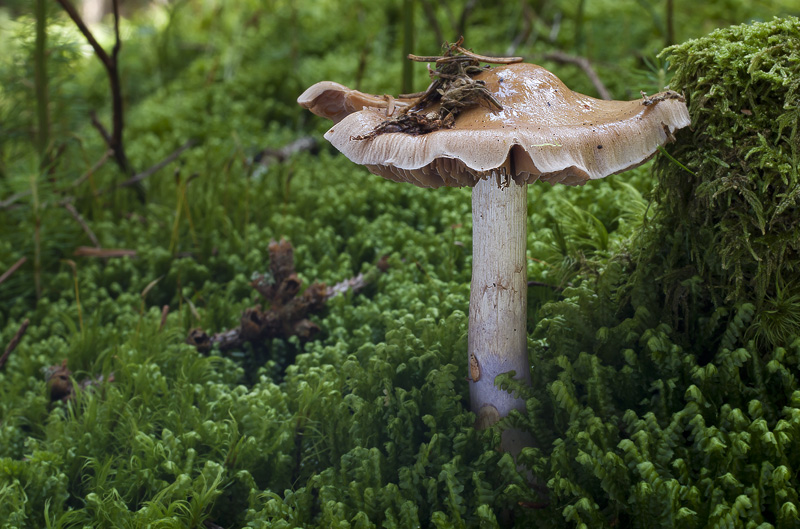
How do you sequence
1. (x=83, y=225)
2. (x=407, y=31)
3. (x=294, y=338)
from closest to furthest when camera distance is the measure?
1. (x=294, y=338)
2. (x=83, y=225)
3. (x=407, y=31)

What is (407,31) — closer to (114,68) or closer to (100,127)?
(114,68)

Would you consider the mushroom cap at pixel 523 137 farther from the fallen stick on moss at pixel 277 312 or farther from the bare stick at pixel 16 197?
the bare stick at pixel 16 197

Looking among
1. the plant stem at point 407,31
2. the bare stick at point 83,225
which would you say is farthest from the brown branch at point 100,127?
the plant stem at point 407,31

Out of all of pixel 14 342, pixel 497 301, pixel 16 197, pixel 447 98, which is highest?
pixel 447 98

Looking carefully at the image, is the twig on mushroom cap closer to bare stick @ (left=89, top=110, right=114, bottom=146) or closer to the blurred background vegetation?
the blurred background vegetation

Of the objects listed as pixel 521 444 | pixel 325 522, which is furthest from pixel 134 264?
pixel 521 444

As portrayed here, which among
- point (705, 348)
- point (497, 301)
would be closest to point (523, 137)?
point (497, 301)
